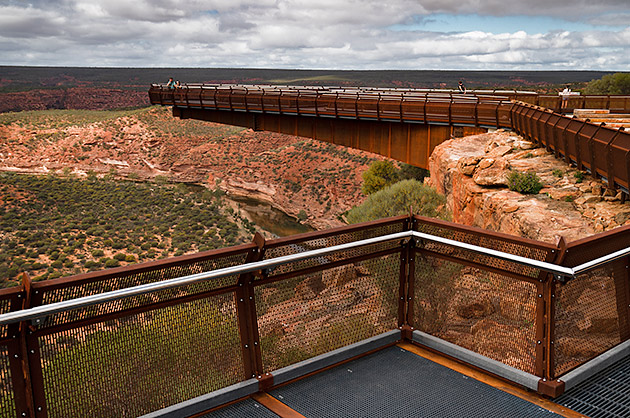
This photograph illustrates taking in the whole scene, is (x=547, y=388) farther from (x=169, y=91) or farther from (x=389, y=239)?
(x=169, y=91)

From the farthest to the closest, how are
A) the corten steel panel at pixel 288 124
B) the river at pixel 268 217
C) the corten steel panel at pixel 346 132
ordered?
the river at pixel 268 217, the corten steel panel at pixel 288 124, the corten steel panel at pixel 346 132

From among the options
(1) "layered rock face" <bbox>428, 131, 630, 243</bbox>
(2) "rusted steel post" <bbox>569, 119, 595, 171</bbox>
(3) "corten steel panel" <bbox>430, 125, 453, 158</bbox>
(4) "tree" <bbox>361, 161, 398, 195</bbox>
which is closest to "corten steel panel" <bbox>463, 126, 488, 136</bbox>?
(3) "corten steel panel" <bbox>430, 125, 453, 158</bbox>

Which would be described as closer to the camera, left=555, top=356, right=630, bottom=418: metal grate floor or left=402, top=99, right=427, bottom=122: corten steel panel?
left=555, top=356, right=630, bottom=418: metal grate floor

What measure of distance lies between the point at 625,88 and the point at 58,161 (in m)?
77.8

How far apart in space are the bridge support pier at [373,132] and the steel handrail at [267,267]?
2645 cm

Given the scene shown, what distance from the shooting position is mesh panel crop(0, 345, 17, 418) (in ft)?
13.8

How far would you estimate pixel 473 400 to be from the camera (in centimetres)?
536

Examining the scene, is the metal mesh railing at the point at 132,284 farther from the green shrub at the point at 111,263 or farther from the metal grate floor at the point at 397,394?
the green shrub at the point at 111,263

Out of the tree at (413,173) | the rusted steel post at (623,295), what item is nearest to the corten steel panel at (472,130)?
the tree at (413,173)

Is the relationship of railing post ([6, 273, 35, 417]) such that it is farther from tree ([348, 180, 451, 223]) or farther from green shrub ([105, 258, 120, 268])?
green shrub ([105, 258, 120, 268])

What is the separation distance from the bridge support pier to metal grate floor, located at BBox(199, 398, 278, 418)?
27825mm

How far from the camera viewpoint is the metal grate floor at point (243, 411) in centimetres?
511

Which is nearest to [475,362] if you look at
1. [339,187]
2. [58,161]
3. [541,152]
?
[541,152]

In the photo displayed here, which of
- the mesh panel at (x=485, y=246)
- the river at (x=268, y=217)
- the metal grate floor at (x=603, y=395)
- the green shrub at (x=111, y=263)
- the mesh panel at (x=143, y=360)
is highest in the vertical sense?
the mesh panel at (x=485, y=246)
